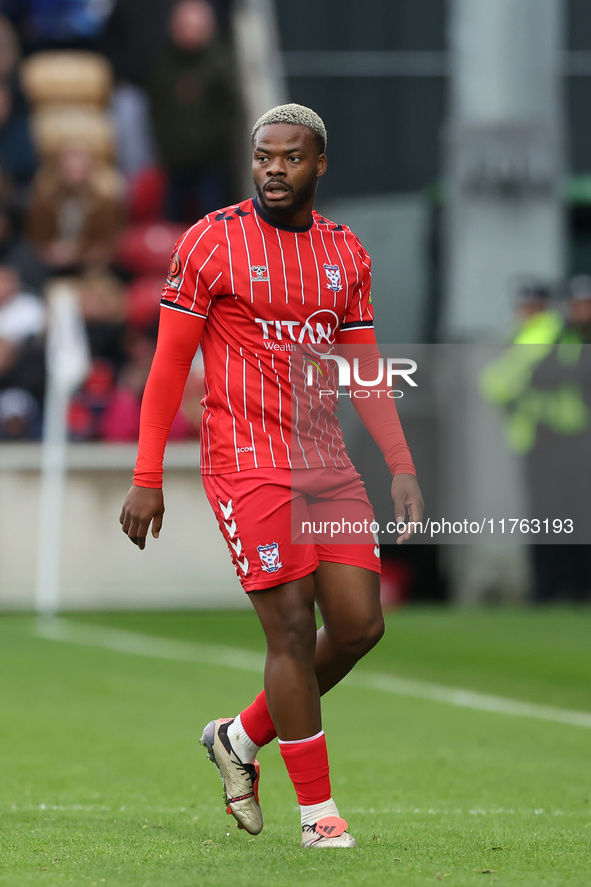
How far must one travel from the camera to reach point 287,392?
4816 millimetres

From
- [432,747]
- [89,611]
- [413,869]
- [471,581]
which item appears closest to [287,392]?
[413,869]

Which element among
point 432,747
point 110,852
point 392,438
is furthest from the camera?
point 432,747

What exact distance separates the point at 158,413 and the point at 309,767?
111 cm

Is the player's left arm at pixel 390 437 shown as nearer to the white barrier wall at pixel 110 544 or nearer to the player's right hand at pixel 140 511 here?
the player's right hand at pixel 140 511

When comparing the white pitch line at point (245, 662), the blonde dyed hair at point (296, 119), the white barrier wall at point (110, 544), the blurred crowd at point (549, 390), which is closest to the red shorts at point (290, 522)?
the blonde dyed hair at point (296, 119)

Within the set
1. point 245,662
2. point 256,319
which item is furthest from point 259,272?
point 245,662

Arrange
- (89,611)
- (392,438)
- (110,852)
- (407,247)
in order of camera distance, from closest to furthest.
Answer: (110,852) < (392,438) < (89,611) < (407,247)

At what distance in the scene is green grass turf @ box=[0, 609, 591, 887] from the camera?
4.45 metres

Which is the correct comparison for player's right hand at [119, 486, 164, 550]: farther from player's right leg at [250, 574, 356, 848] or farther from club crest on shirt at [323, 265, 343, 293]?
club crest on shirt at [323, 265, 343, 293]

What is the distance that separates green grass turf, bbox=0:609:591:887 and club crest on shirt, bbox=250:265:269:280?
1637 mm

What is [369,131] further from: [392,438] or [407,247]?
[392,438]

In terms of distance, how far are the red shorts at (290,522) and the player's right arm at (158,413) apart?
0.20 meters

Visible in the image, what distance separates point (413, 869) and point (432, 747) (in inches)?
131

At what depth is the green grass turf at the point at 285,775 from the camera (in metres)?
4.45
